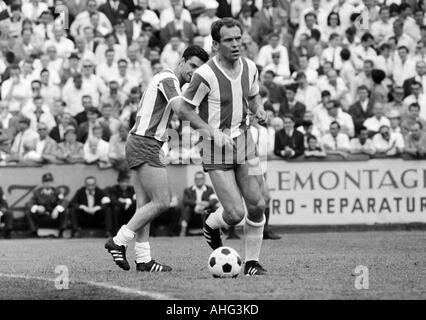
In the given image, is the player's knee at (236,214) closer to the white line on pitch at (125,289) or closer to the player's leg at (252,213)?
the player's leg at (252,213)

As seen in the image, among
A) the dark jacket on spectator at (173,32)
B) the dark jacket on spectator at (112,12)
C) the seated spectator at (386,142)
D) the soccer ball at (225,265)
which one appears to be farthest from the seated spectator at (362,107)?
the soccer ball at (225,265)

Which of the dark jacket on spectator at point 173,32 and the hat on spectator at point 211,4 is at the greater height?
the hat on spectator at point 211,4

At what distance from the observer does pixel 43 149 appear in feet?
74.0

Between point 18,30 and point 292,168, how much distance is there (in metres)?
7.49

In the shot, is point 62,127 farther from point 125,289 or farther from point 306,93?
point 125,289

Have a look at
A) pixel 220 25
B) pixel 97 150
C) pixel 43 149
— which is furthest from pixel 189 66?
pixel 43 149

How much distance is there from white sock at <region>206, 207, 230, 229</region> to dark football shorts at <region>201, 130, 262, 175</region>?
0.65 meters

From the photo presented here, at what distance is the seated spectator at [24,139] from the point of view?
22.6 meters

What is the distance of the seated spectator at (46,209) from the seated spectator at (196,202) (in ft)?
7.36

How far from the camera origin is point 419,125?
2266 cm

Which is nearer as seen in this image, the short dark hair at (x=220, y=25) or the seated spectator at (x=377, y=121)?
the short dark hair at (x=220, y=25)

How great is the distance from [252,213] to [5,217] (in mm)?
10312
